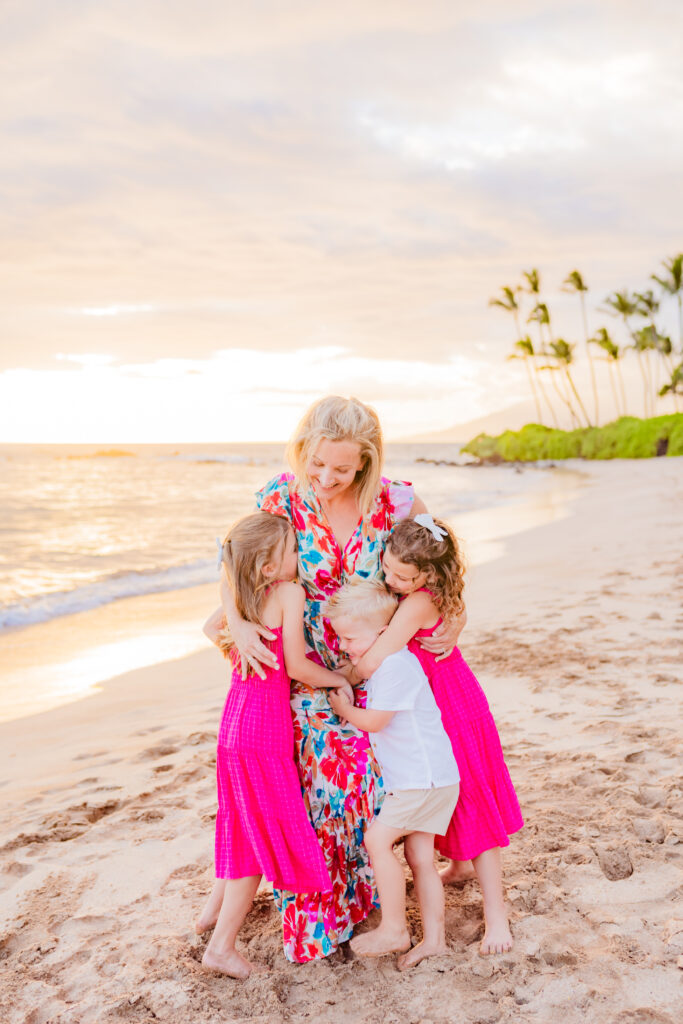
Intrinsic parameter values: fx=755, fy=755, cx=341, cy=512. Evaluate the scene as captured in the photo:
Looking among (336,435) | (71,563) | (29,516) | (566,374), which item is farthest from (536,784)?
(566,374)

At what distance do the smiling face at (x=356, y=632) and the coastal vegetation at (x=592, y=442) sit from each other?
1364 inches

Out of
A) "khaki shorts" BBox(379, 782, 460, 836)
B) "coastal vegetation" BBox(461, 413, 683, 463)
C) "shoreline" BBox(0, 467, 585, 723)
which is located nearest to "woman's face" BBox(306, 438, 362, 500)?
"khaki shorts" BBox(379, 782, 460, 836)

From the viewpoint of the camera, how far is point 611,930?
8.01 ft

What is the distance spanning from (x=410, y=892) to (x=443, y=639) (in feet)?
3.60

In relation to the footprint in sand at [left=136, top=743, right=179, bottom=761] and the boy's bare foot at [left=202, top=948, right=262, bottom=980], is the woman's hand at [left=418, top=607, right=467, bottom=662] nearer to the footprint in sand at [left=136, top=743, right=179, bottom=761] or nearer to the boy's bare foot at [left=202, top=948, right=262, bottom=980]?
the boy's bare foot at [left=202, top=948, right=262, bottom=980]

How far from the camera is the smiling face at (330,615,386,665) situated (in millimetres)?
2492

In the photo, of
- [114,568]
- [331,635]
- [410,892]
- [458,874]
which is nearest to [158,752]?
[410,892]

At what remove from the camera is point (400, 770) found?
8.09ft

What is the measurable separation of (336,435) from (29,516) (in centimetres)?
1687

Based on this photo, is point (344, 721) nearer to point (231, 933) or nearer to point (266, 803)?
point (266, 803)

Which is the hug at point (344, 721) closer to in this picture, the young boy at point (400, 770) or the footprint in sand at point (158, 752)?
the young boy at point (400, 770)

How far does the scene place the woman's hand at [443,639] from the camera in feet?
8.38

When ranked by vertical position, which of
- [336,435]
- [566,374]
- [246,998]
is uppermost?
[566,374]

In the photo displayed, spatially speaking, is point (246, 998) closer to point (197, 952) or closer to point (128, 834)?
point (197, 952)
